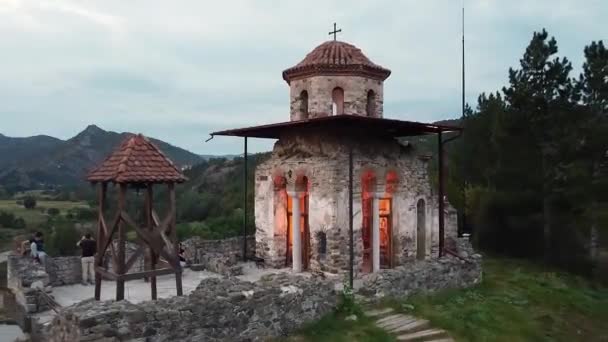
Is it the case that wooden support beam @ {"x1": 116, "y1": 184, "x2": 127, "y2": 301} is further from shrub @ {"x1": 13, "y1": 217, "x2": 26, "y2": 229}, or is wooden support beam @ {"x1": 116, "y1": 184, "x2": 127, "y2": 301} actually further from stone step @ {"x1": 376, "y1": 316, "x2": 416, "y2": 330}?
shrub @ {"x1": 13, "y1": 217, "x2": 26, "y2": 229}

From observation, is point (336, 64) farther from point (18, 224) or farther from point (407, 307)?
point (18, 224)

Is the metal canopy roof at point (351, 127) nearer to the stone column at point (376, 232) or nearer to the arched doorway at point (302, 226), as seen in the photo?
the arched doorway at point (302, 226)

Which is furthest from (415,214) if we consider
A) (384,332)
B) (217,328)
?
(217,328)

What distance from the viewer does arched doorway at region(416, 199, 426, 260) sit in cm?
1667

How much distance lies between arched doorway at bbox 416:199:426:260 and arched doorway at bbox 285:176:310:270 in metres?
3.58

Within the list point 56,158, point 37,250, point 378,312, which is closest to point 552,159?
point 378,312

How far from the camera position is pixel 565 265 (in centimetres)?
2116

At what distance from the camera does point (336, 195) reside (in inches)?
562

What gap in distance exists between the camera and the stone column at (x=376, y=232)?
49.5 ft

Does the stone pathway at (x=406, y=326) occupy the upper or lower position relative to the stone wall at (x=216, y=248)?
lower

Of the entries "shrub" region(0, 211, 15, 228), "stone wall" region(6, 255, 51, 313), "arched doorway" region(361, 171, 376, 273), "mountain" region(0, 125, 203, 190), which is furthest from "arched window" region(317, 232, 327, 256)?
"mountain" region(0, 125, 203, 190)

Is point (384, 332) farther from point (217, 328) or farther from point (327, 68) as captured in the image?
point (327, 68)

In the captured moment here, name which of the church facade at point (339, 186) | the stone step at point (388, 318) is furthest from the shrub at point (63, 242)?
the stone step at point (388, 318)

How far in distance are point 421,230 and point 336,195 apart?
3984mm
